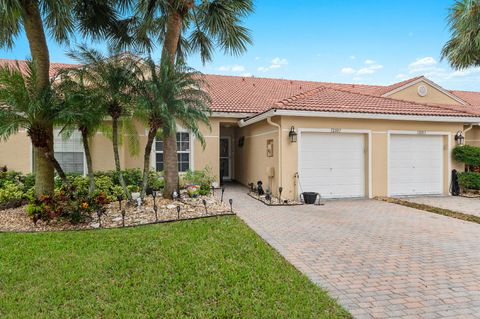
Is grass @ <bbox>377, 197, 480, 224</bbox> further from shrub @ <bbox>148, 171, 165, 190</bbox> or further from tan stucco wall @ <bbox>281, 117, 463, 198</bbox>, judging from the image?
shrub @ <bbox>148, 171, 165, 190</bbox>

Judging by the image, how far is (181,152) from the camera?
1418 cm

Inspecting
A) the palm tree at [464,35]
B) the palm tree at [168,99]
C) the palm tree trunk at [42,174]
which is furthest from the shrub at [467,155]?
the palm tree trunk at [42,174]

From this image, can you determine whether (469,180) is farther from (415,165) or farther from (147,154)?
(147,154)

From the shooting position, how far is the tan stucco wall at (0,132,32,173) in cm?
1245

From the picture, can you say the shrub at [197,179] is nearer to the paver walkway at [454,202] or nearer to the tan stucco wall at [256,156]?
the tan stucco wall at [256,156]

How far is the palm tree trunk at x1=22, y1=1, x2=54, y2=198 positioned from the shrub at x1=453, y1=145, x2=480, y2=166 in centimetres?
1528

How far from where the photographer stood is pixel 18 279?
4.63 metres

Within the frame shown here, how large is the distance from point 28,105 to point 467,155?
619 inches

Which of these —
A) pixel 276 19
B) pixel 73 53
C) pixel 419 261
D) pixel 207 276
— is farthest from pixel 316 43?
pixel 207 276

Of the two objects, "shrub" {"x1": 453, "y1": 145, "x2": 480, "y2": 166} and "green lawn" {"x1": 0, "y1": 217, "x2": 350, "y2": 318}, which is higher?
"shrub" {"x1": 453, "y1": 145, "x2": 480, "y2": 166}

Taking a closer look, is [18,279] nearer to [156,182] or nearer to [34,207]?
[34,207]

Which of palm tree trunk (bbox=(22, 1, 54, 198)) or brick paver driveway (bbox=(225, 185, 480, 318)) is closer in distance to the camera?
brick paver driveway (bbox=(225, 185, 480, 318))

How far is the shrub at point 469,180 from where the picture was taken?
1291cm

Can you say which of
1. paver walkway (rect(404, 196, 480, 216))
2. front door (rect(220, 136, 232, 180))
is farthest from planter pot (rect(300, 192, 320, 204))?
front door (rect(220, 136, 232, 180))
